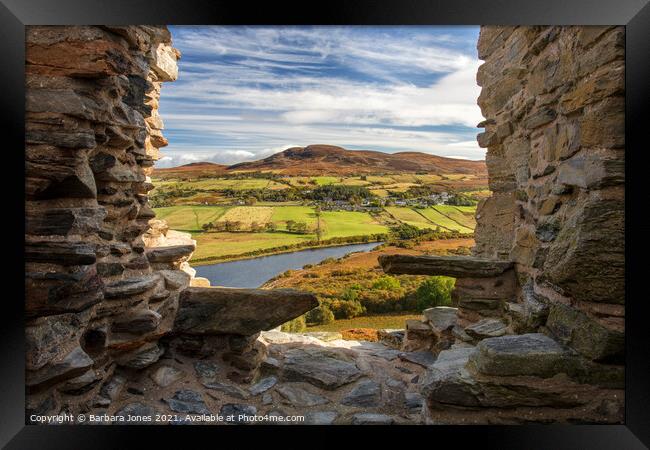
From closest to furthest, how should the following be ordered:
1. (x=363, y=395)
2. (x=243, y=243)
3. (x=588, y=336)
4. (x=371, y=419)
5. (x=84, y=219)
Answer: (x=588, y=336)
(x=84, y=219)
(x=371, y=419)
(x=363, y=395)
(x=243, y=243)

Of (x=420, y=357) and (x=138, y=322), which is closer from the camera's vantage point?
(x=138, y=322)

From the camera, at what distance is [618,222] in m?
2.77

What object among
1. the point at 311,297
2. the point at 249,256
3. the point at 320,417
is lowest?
the point at 320,417

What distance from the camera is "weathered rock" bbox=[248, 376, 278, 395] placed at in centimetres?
379

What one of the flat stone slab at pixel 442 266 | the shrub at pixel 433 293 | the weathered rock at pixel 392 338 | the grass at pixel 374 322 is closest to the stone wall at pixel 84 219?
the flat stone slab at pixel 442 266

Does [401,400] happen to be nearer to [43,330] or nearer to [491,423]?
[491,423]

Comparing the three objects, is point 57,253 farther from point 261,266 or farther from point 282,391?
point 282,391

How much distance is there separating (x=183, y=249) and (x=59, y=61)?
1989 mm

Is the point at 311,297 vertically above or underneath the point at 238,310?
above

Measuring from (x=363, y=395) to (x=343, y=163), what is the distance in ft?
8.03

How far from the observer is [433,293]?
18.9ft

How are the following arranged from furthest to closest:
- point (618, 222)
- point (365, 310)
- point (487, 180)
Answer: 1. point (365, 310)
2. point (487, 180)
3. point (618, 222)

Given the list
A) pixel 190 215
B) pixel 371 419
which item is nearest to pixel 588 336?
pixel 371 419

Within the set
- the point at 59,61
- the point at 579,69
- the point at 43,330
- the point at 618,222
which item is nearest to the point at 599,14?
the point at 579,69
